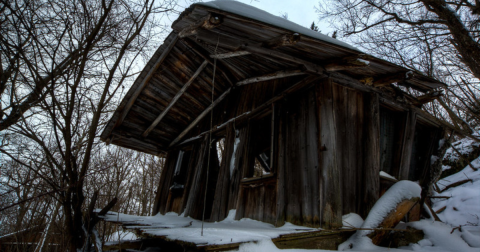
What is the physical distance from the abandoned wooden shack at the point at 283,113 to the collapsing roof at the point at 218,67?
0.8 inches

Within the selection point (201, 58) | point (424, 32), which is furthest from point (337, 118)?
point (424, 32)

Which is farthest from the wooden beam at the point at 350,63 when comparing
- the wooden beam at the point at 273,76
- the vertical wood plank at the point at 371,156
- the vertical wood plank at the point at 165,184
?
the vertical wood plank at the point at 165,184

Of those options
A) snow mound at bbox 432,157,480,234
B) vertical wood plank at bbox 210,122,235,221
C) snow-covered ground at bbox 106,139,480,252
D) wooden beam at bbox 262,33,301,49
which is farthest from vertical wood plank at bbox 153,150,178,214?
snow mound at bbox 432,157,480,234

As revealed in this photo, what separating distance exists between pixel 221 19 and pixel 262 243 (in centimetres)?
235

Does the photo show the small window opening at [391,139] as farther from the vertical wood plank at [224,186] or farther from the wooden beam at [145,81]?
the wooden beam at [145,81]

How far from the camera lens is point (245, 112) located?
5340mm

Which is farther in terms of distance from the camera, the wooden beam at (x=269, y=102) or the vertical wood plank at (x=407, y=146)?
the vertical wood plank at (x=407, y=146)

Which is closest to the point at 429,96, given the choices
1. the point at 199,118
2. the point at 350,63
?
the point at 350,63

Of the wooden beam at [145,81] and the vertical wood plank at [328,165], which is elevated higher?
the wooden beam at [145,81]

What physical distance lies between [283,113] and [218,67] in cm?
202

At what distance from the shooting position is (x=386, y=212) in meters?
3.18

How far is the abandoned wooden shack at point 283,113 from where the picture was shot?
3264 millimetres

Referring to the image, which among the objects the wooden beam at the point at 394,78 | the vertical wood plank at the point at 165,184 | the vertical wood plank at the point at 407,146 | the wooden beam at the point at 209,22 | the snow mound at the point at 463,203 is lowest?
the vertical wood plank at the point at 165,184

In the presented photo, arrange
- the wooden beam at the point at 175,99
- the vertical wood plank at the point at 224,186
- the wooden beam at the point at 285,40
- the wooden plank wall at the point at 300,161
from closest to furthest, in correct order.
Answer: the wooden beam at the point at 285,40 → the wooden plank wall at the point at 300,161 → the vertical wood plank at the point at 224,186 → the wooden beam at the point at 175,99
